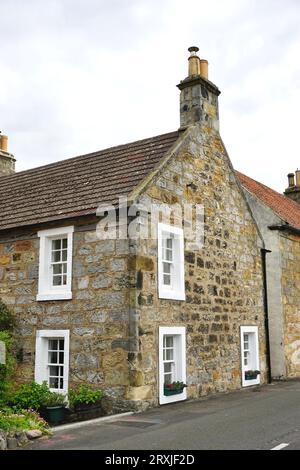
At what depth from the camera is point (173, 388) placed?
454 inches

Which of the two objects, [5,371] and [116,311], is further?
[116,311]

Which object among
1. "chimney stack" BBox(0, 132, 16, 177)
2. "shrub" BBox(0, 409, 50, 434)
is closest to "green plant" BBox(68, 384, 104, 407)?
"shrub" BBox(0, 409, 50, 434)

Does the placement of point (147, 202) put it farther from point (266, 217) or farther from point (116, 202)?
point (266, 217)

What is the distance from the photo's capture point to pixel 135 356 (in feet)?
35.2

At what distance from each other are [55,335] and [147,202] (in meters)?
3.78

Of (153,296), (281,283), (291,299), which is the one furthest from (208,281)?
(291,299)

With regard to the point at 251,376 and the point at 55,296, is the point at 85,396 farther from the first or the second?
the point at 251,376

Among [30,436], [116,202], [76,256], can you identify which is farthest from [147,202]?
[30,436]

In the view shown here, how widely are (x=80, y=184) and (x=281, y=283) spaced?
7931 mm

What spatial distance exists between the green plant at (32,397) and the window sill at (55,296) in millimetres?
2012

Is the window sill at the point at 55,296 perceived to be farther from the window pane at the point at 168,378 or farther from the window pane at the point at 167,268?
the window pane at the point at 168,378

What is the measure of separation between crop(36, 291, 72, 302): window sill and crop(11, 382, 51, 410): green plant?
2012mm

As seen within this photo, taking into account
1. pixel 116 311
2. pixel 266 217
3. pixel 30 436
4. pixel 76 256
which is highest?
pixel 266 217

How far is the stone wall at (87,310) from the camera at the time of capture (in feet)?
36.3
